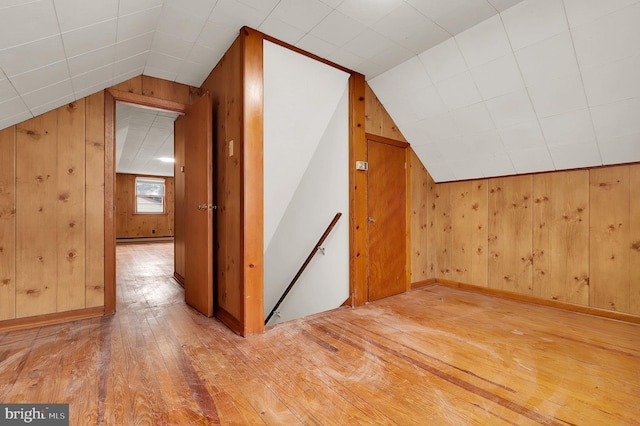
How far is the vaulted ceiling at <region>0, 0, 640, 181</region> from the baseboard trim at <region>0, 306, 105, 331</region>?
1613 mm

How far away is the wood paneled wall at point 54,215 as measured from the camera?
2498 mm

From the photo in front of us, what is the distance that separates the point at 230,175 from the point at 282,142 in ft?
1.98

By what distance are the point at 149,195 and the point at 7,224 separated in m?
8.70

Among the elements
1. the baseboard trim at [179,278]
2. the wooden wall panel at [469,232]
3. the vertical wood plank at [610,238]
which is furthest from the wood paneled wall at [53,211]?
the vertical wood plank at [610,238]

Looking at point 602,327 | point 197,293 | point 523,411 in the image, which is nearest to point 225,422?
point 523,411

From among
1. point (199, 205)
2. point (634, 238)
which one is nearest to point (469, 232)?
point (634, 238)

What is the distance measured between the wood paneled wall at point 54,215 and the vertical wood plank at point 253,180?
60.1 inches

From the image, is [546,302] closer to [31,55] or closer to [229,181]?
[229,181]

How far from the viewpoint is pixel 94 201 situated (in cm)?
285

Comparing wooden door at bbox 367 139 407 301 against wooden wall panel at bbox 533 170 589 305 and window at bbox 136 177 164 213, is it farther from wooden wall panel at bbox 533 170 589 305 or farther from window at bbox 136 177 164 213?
window at bbox 136 177 164 213

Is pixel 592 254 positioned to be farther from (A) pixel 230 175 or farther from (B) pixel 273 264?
(A) pixel 230 175

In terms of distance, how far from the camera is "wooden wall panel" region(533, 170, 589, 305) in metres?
Answer: 2.99

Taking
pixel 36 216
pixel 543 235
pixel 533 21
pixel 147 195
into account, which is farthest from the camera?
pixel 147 195

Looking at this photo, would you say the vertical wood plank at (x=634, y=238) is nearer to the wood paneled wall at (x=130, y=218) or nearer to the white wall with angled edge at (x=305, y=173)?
the white wall with angled edge at (x=305, y=173)
